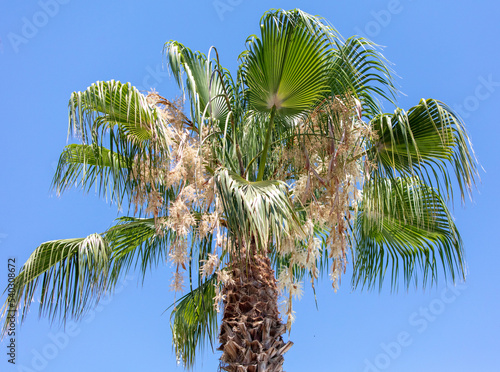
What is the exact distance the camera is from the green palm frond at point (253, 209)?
4199mm

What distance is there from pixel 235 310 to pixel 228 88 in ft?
8.03

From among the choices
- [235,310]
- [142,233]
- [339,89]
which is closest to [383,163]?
[339,89]

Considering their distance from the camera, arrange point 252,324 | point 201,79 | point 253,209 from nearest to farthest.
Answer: point 253,209 → point 252,324 → point 201,79

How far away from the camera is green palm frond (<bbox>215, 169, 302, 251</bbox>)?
4.20 metres

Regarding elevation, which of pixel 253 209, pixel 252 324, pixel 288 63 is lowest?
pixel 252 324

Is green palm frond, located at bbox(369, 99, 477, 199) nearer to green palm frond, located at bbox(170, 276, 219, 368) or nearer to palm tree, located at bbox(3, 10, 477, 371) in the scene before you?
palm tree, located at bbox(3, 10, 477, 371)

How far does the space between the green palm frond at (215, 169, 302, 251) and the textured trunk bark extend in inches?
22.2

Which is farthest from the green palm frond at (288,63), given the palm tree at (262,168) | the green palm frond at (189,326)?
the green palm frond at (189,326)

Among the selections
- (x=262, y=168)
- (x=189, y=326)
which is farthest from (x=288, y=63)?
(x=189, y=326)

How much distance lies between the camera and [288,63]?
4.96m

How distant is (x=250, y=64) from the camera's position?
521cm

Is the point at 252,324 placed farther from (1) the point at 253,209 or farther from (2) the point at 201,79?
(2) the point at 201,79

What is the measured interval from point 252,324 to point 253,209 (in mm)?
1208

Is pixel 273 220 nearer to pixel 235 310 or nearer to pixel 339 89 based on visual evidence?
pixel 235 310
